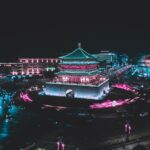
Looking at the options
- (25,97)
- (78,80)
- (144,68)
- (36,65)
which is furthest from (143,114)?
(36,65)

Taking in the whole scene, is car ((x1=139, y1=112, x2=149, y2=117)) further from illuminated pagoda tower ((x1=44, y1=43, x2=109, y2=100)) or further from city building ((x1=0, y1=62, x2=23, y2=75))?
city building ((x1=0, y1=62, x2=23, y2=75))

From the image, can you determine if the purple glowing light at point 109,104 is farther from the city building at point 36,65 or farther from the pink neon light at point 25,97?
the city building at point 36,65

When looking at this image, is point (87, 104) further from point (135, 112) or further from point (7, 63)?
point (7, 63)

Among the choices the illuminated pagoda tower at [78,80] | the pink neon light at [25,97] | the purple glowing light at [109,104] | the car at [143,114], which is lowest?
the car at [143,114]

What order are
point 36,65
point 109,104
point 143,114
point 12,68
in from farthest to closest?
point 36,65 → point 12,68 → point 109,104 → point 143,114

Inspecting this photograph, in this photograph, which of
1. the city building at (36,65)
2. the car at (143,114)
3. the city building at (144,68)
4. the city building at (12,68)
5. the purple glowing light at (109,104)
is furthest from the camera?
the city building at (36,65)

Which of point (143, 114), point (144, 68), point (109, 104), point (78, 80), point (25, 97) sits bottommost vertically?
point (143, 114)

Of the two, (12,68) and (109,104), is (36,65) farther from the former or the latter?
(109,104)

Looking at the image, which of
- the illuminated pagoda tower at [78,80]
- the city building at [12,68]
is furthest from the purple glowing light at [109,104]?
the city building at [12,68]

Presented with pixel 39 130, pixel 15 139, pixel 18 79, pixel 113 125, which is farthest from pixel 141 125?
pixel 18 79

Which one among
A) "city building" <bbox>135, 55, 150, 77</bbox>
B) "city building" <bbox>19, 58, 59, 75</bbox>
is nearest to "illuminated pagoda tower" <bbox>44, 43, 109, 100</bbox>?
"city building" <bbox>135, 55, 150, 77</bbox>
